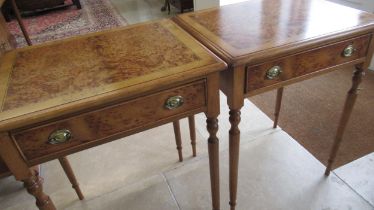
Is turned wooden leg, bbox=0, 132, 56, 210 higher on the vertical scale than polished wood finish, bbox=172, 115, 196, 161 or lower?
higher

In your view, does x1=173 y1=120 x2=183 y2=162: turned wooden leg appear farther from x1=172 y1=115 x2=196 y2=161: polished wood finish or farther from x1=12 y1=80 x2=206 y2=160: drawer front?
x1=12 y1=80 x2=206 y2=160: drawer front

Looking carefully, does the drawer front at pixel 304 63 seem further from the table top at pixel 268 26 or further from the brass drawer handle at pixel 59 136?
the brass drawer handle at pixel 59 136

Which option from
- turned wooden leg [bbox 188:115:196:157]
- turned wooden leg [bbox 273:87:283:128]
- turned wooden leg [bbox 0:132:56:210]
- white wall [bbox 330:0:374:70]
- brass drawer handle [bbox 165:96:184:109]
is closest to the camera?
turned wooden leg [bbox 0:132:56:210]

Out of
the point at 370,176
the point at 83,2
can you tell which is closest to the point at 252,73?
the point at 370,176

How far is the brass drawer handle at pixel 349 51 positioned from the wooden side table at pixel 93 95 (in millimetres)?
501

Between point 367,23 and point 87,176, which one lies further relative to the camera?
point 87,176

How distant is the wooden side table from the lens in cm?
66

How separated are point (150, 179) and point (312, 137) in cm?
95

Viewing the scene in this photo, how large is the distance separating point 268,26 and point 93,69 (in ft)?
1.99

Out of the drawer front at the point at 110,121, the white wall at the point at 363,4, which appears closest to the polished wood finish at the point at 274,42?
the drawer front at the point at 110,121

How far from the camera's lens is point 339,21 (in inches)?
38.8

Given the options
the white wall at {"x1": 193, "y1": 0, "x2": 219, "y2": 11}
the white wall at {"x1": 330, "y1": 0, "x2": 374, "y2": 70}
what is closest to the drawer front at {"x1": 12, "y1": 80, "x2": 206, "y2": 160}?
the white wall at {"x1": 330, "y1": 0, "x2": 374, "y2": 70}

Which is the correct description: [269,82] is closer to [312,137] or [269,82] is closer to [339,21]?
[339,21]

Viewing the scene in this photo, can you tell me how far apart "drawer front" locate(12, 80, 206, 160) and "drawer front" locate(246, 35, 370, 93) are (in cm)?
19
